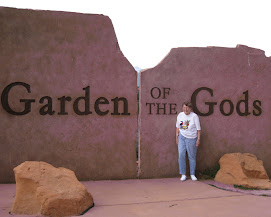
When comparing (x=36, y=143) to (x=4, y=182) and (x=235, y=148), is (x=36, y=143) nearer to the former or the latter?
(x=4, y=182)

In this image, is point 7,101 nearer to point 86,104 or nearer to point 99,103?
point 86,104

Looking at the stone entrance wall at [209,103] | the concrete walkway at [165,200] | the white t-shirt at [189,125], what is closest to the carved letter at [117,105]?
the stone entrance wall at [209,103]

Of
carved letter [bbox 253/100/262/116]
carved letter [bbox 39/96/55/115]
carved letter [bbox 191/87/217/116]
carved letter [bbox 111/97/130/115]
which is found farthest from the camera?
carved letter [bbox 253/100/262/116]

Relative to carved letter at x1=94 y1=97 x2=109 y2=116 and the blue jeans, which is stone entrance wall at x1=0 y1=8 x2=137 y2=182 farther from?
the blue jeans

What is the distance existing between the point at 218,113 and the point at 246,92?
850 mm

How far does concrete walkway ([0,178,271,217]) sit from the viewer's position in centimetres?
388

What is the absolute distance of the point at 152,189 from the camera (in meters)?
5.22

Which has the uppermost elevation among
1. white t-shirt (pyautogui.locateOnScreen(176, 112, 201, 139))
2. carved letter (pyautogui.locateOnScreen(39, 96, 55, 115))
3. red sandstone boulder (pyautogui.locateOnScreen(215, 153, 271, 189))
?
carved letter (pyautogui.locateOnScreen(39, 96, 55, 115))

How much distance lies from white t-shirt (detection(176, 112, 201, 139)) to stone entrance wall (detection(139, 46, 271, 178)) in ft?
1.14

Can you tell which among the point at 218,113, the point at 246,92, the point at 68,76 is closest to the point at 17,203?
the point at 68,76

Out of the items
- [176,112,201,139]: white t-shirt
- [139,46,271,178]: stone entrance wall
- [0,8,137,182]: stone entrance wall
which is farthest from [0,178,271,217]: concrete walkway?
[176,112,201,139]: white t-shirt

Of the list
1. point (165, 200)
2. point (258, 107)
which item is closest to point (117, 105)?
point (165, 200)

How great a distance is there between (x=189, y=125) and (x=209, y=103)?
913 mm

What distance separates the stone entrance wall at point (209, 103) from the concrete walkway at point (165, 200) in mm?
781
